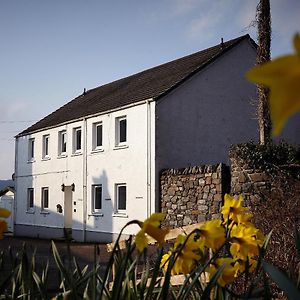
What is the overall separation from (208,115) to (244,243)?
→ 53.3ft

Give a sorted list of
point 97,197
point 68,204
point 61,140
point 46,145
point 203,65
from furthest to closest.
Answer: point 46,145, point 61,140, point 68,204, point 97,197, point 203,65

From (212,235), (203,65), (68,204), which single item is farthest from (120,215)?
(212,235)

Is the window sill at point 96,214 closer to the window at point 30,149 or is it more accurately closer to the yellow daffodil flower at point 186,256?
the window at point 30,149

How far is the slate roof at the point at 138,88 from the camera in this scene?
18078 millimetres

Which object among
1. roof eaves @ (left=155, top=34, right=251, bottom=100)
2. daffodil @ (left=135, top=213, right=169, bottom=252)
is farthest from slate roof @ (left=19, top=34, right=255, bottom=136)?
daffodil @ (left=135, top=213, right=169, bottom=252)

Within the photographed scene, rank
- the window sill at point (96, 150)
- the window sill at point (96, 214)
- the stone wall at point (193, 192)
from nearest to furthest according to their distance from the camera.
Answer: the stone wall at point (193, 192)
the window sill at point (96, 214)
the window sill at point (96, 150)

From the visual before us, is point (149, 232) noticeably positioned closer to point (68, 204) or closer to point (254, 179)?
point (254, 179)

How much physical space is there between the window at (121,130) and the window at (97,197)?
2268 millimetres

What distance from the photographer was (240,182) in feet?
41.5

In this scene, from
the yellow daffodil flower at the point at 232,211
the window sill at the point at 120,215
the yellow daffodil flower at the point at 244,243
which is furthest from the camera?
the window sill at the point at 120,215

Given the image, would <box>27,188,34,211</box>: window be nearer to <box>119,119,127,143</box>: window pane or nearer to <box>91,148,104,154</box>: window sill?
Answer: <box>91,148,104,154</box>: window sill

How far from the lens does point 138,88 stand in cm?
2000

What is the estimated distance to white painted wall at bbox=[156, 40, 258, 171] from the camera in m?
17.2

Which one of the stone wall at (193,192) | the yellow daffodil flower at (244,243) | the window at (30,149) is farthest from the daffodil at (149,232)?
the window at (30,149)
